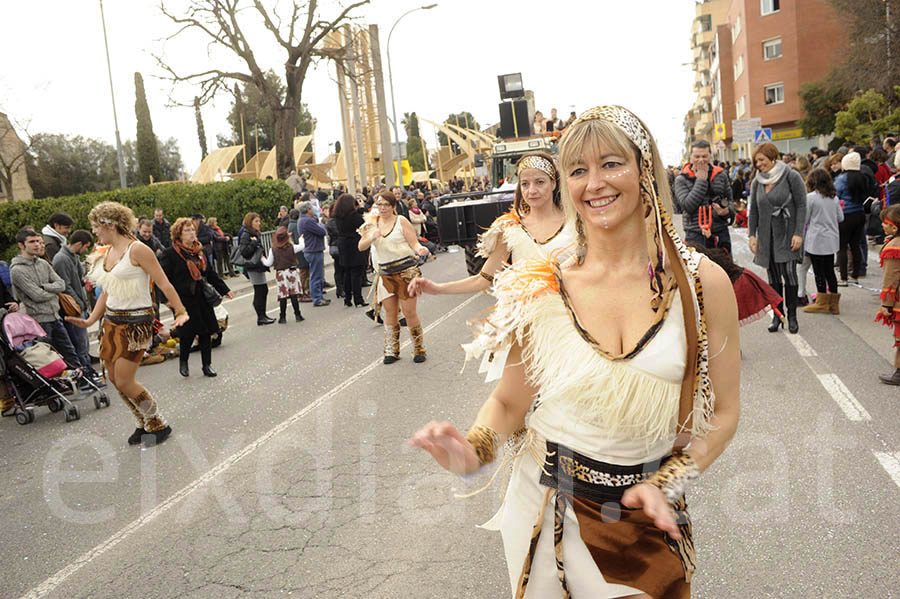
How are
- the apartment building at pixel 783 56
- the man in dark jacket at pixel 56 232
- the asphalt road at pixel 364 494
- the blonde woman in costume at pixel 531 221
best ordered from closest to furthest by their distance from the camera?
the asphalt road at pixel 364 494 → the blonde woman in costume at pixel 531 221 → the man in dark jacket at pixel 56 232 → the apartment building at pixel 783 56

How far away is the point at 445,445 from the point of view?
202 centimetres

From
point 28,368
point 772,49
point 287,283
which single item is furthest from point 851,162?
point 772,49

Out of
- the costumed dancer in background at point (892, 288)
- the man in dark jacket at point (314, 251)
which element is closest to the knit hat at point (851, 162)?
the costumed dancer in background at point (892, 288)

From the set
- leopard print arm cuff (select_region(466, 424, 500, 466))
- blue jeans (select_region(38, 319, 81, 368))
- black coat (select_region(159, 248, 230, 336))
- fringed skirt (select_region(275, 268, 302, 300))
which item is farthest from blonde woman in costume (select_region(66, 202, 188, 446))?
fringed skirt (select_region(275, 268, 302, 300))

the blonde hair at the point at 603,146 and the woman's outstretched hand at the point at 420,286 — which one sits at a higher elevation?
the blonde hair at the point at 603,146

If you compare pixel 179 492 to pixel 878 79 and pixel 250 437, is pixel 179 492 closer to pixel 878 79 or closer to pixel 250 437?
pixel 250 437

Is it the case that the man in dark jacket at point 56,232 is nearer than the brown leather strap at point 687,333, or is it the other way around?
the brown leather strap at point 687,333

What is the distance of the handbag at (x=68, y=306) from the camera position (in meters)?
9.33

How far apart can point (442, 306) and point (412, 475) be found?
321 inches

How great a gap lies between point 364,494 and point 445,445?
331 cm

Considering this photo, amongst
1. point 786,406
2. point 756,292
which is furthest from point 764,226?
point 786,406

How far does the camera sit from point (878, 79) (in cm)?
3269

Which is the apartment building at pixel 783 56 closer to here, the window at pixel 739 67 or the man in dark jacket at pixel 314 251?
the window at pixel 739 67

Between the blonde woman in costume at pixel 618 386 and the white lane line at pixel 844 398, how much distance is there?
4.42 metres
